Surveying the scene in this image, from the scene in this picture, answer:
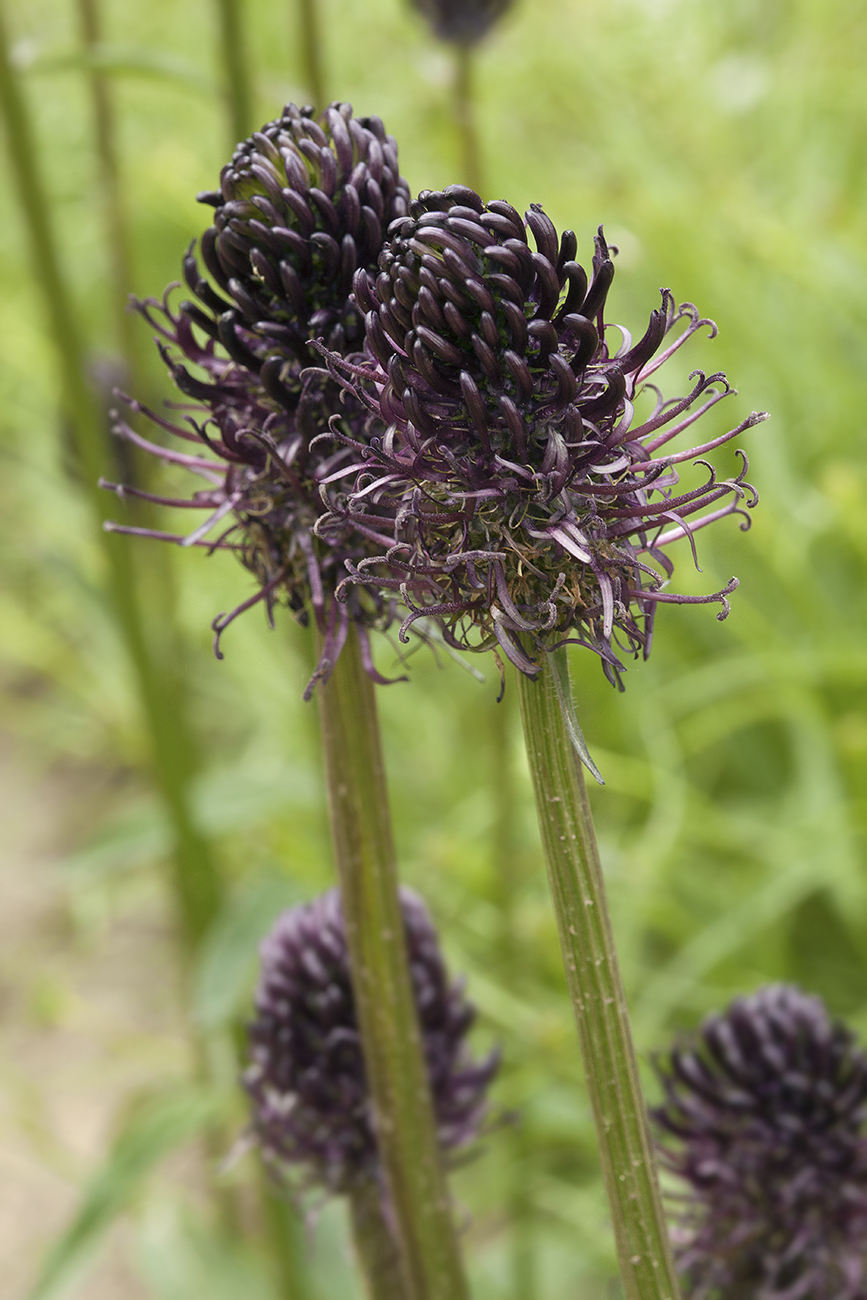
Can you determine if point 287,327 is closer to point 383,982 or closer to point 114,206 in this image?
point 383,982

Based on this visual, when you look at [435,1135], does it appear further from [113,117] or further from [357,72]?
[357,72]

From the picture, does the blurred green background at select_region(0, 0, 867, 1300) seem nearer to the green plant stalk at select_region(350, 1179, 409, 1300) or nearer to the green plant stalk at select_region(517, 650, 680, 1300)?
the green plant stalk at select_region(350, 1179, 409, 1300)

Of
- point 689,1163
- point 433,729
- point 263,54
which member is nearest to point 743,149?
point 263,54

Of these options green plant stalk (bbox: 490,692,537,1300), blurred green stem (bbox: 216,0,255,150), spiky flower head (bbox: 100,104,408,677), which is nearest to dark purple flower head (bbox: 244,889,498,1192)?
spiky flower head (bbox: 100,104,408,677)

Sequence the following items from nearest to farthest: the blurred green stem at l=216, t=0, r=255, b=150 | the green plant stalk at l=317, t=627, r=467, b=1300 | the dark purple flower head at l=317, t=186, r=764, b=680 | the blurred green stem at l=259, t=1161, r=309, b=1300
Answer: the dark purple flower head at l=317, t=186, r=764, b=680
the green plant stalk at l=317, t=627, r=467, b=1300
the blurred green stem at l=216, t=0, r=255, b=150
the blurred green stem at l=259, t=1161, r=309, b=1300

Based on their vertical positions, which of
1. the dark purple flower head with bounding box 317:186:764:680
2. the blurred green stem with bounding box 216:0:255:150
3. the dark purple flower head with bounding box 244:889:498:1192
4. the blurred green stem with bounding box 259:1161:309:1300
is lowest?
the blurred green stem with bounding box 259:1161:309:1300
